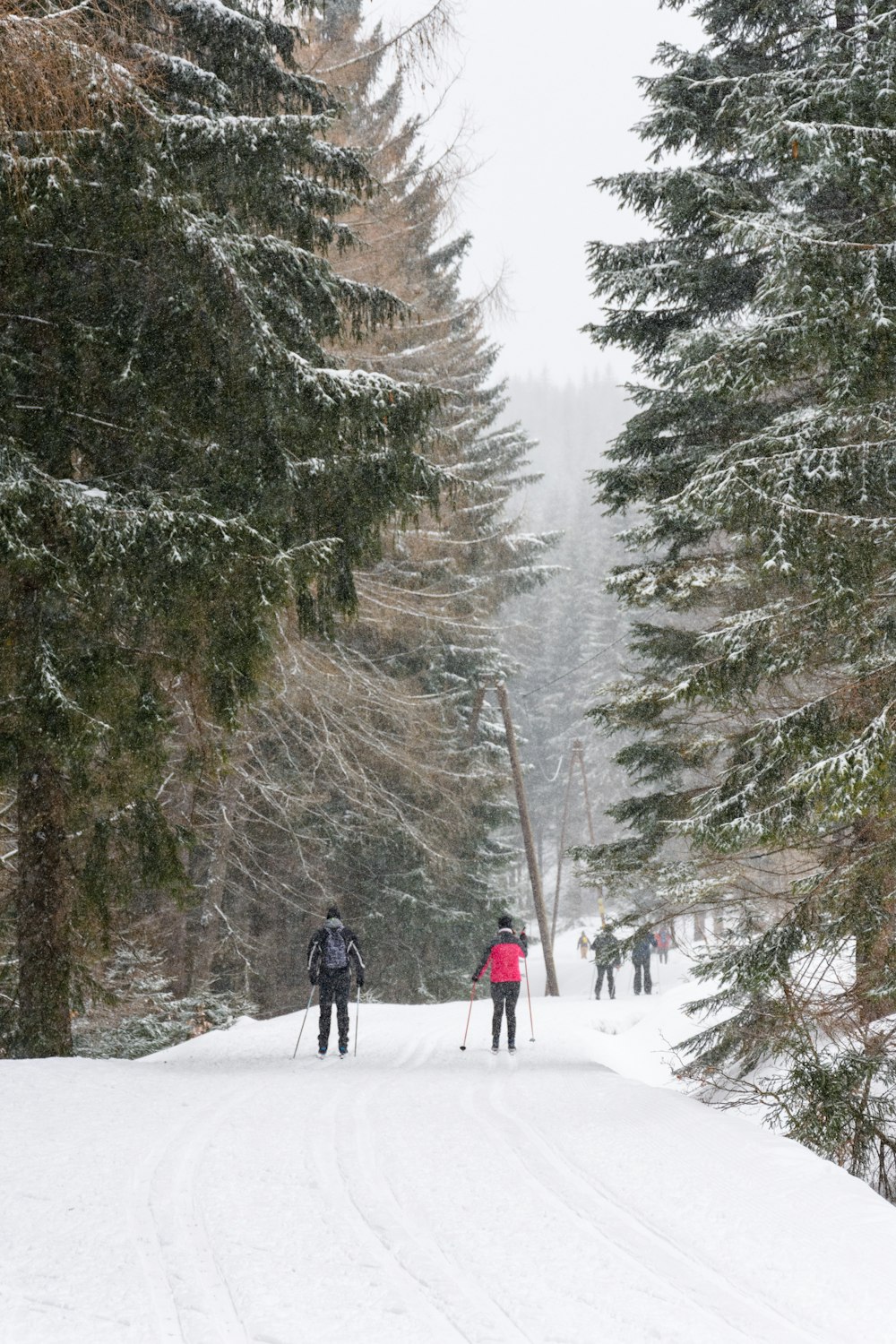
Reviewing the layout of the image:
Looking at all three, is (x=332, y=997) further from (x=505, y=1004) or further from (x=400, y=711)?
(x=400, y=711)

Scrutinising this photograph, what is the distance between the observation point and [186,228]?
7.54 m

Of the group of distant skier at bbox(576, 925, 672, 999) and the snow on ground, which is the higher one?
the group of distant skier at bbox(576, 925, 672, 999)

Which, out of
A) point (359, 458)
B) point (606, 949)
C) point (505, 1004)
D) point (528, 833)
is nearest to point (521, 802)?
point (528, 833)

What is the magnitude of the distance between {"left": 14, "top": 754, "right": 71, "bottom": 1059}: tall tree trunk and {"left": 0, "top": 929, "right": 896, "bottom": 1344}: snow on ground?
590mm

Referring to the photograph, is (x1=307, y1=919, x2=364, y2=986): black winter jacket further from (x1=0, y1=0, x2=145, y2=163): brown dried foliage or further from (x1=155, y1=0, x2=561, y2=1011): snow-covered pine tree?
(x1=0, y1=0, x2=145, y2=163): brown dried foliage

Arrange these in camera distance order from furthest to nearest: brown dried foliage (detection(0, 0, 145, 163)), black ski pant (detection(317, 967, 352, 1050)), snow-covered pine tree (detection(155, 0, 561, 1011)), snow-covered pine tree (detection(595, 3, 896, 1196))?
snow-covered pine tree (detection(155, 0, 561, 1011)) → black ski pant (detection(317, 967, 352, 1050)) → snow-covered pine tree (detection(595, 3, 896, 1196)) → brown dried foliage (detection(0, 0, 145, 163))

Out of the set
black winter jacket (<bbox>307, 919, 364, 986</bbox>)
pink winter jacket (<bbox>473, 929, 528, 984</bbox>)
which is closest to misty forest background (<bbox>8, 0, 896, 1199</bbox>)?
pink winter jacket (<bbox>473, 929, 528, 984</bbox>)

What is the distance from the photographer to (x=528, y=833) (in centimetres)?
2541

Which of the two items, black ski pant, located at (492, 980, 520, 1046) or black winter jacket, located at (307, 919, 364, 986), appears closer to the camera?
black winter jacket, located at (307, 919, 364, 986)

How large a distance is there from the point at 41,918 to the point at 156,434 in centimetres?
433

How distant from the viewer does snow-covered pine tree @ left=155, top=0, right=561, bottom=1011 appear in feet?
48.8

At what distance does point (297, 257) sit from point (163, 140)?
151 centimetres

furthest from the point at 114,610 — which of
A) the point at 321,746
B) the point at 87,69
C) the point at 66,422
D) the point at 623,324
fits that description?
the point at 321,746

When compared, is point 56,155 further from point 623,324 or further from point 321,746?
point 321,746
